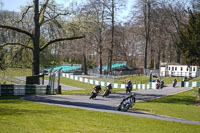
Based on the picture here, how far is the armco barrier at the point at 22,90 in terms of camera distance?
2481 centimetres

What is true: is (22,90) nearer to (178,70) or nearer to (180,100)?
(180,100)

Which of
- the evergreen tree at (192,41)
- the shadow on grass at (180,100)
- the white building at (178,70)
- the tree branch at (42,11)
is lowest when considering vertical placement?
the shadow on grass at (180,100)

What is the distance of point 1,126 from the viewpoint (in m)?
9.32

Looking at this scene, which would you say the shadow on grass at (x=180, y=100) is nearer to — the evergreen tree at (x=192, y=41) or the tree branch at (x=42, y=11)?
the evergreen tree at (x=192, y=41)

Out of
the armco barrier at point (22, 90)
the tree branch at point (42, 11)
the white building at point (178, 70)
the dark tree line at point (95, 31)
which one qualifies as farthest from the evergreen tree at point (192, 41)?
the white building at point (178, 70)

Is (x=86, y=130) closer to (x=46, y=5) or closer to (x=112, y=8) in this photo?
(x=46, y=5)

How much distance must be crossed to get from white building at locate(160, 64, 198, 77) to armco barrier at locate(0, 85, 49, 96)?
3051 centimetres

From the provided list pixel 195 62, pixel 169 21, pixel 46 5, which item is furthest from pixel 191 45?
pixel 169 21

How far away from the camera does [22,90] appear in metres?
26.3

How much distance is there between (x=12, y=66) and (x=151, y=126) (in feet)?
59.7

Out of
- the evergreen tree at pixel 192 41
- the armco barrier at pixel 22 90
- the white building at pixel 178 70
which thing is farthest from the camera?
the white building at pixel 178 70

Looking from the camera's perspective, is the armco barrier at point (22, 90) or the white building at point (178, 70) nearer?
the armco barrier at point (22, 90)

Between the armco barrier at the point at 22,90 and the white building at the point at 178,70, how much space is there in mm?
30511

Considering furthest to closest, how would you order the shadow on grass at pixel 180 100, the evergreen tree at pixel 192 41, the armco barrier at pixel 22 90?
the shadow on grass at pixel 180 100, the evergreen tree at pixel 192 41, the armco barrier at pixel 22 90
